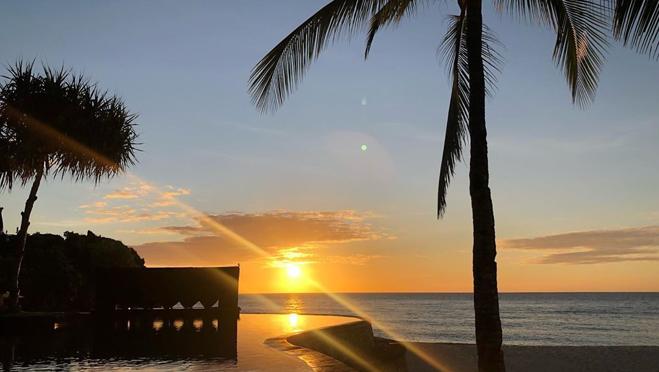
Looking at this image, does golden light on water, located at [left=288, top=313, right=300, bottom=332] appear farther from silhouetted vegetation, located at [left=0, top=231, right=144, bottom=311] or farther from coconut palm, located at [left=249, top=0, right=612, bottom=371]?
silhouetted vegetation, located at [left=0, top=231, right=144, bottom=311]

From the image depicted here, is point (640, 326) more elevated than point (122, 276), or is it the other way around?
point (122, 276)

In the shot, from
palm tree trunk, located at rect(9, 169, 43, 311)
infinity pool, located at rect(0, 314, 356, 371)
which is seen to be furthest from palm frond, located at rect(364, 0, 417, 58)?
palm tree trunk, located at rect(9, 169, 43, 311)

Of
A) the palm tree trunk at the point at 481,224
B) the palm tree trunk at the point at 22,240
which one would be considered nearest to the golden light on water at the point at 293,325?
the palm tree trunk at the point at 481,224

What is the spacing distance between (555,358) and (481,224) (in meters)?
39.3

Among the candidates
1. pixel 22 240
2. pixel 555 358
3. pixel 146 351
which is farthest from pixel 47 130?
pixel 555 358

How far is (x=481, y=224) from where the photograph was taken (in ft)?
28.1

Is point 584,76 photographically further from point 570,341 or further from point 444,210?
point 570,341

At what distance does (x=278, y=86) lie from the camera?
9.35 m

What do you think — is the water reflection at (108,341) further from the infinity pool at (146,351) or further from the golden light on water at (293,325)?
the golden light on water at (293,325)

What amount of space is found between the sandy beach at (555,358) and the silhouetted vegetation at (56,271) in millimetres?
19784

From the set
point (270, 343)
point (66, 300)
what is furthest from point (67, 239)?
point (270, 343)

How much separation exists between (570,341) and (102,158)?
59659mm

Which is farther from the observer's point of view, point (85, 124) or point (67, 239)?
point (67, 239)

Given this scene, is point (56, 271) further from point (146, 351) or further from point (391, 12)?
point (391, 12)
